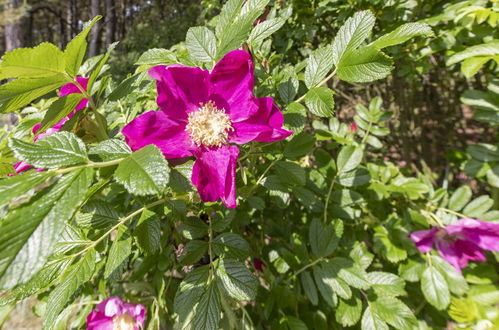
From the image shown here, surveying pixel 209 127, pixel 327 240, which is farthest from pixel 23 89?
pixel 327 240

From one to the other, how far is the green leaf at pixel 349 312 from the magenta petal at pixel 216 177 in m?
0.58

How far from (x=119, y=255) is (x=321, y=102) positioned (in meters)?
0.47

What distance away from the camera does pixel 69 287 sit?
54 centimetres

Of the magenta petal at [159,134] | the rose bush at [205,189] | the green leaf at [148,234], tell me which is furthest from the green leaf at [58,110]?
the green leaf at [148,234]

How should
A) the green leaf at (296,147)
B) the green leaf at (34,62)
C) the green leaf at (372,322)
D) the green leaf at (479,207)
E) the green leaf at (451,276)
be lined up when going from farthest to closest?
the green leaf at (479,207) < the green leaf at (451,276) < the green leaf at (372,322) < the green leaf at (296,147) < the green leaf at (34,62)

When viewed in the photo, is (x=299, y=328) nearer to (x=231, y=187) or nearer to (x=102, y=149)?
(x=231, y=187)

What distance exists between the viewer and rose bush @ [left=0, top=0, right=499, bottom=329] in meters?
0.43

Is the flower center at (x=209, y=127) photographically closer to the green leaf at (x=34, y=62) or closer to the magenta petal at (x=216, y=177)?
the magenta petal at (x=216, y=177)

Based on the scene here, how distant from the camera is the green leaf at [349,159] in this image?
1.04 metres

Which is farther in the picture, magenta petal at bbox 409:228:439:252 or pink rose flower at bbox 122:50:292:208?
magenta petal at bbox 409:228:439:252

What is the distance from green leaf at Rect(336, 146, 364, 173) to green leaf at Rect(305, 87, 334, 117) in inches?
19.2

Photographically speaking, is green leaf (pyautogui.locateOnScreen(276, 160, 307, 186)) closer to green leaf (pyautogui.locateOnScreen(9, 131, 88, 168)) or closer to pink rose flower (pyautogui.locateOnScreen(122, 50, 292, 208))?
pink rose flower (pyautogui.locateOnScreen(122, 50, 292, 208))

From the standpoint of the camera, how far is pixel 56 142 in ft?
1.47

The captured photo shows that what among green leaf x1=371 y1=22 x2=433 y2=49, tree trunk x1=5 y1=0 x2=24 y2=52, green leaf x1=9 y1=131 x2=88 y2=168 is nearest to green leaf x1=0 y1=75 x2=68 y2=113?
green leaf x1=9 y1=131 x2=88 y2=168
